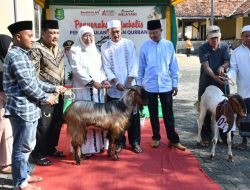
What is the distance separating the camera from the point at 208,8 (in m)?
32.7

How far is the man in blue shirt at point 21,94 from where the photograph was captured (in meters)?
3.88

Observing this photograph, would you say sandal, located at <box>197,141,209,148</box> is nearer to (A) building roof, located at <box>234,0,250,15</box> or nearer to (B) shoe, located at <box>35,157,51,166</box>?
(B) shoe, located at <box>35,157,51,166</box>

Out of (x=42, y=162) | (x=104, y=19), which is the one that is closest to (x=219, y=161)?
(x=42, y=162)

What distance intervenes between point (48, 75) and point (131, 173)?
1.79m

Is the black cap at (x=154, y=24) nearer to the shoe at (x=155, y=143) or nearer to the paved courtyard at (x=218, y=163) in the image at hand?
the shoe at (x=155, y=143)

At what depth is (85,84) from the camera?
5410 millimetres

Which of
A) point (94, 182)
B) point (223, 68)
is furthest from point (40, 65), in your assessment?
point (223, 68)

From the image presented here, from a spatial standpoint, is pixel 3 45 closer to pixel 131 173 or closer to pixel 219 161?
pixel 131 173

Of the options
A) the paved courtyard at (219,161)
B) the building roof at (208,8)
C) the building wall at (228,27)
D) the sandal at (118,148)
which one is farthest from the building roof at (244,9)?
the sandal at (118,148)

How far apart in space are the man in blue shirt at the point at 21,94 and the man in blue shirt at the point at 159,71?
213 cm

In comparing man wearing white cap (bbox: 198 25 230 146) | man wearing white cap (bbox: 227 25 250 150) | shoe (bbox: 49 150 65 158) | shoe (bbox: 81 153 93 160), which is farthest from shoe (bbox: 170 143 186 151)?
shoe (bbox: 49 150 65 158)

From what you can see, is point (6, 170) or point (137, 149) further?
point (137, 149)

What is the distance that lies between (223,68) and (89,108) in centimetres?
223

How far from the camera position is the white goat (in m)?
5.09
